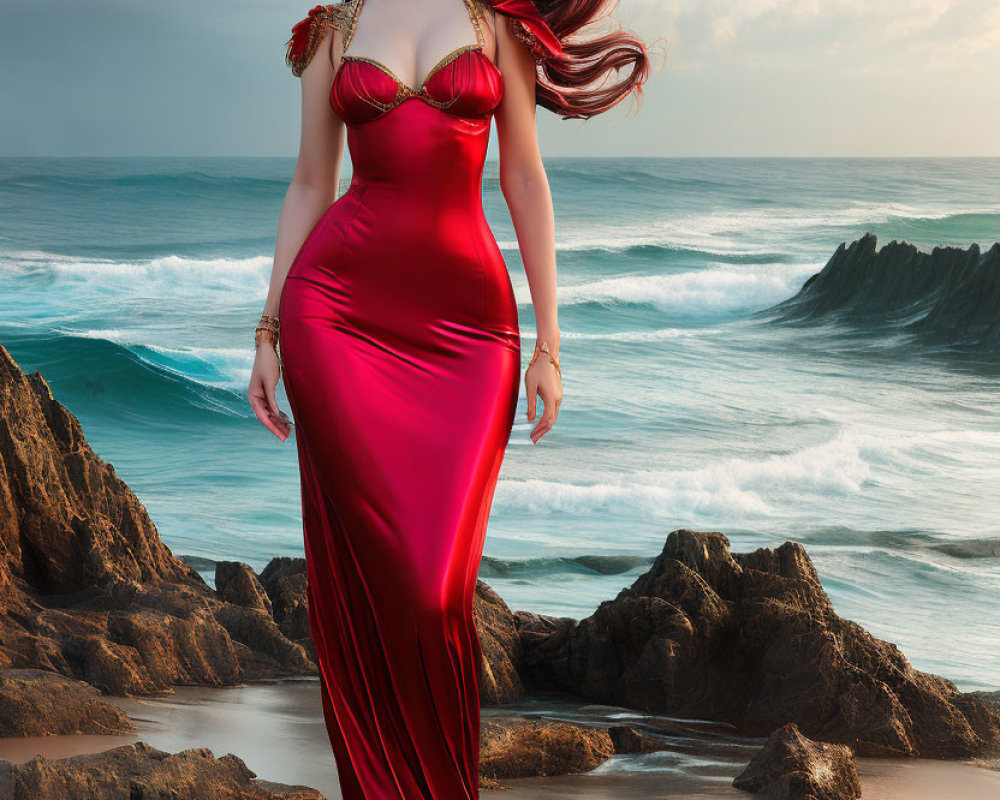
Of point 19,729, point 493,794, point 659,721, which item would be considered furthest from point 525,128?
point 659,721

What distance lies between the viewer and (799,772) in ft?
10.2

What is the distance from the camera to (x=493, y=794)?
308 centimetres

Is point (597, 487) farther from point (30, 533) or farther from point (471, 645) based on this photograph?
point (471, 645)

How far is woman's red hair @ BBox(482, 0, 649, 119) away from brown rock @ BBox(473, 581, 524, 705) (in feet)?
6.50

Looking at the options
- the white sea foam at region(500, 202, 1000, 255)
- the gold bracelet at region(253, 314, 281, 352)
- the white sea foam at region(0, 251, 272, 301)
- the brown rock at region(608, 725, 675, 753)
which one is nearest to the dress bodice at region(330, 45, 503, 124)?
the gold bracelet at region(253, 314, 281, 352)

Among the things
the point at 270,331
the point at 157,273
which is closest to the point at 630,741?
the point at 270,331

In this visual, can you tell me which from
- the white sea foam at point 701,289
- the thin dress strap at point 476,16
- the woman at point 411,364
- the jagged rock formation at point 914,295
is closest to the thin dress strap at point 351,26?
the woman at point 411,364

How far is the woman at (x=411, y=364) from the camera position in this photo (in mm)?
2416

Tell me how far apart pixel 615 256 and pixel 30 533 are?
16.3m

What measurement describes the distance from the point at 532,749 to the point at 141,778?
1.16 m

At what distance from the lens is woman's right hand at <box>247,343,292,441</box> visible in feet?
8.59

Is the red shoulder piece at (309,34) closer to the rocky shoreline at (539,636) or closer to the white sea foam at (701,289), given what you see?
the rocky shoreline at (539,636)

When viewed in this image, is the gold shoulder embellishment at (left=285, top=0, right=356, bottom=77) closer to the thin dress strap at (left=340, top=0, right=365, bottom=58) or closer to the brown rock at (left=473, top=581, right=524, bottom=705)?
the thin dress strap at (left=340, top=0, right=365, bottom=58)

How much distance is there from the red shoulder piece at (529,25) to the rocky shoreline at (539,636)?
5.88 feet
